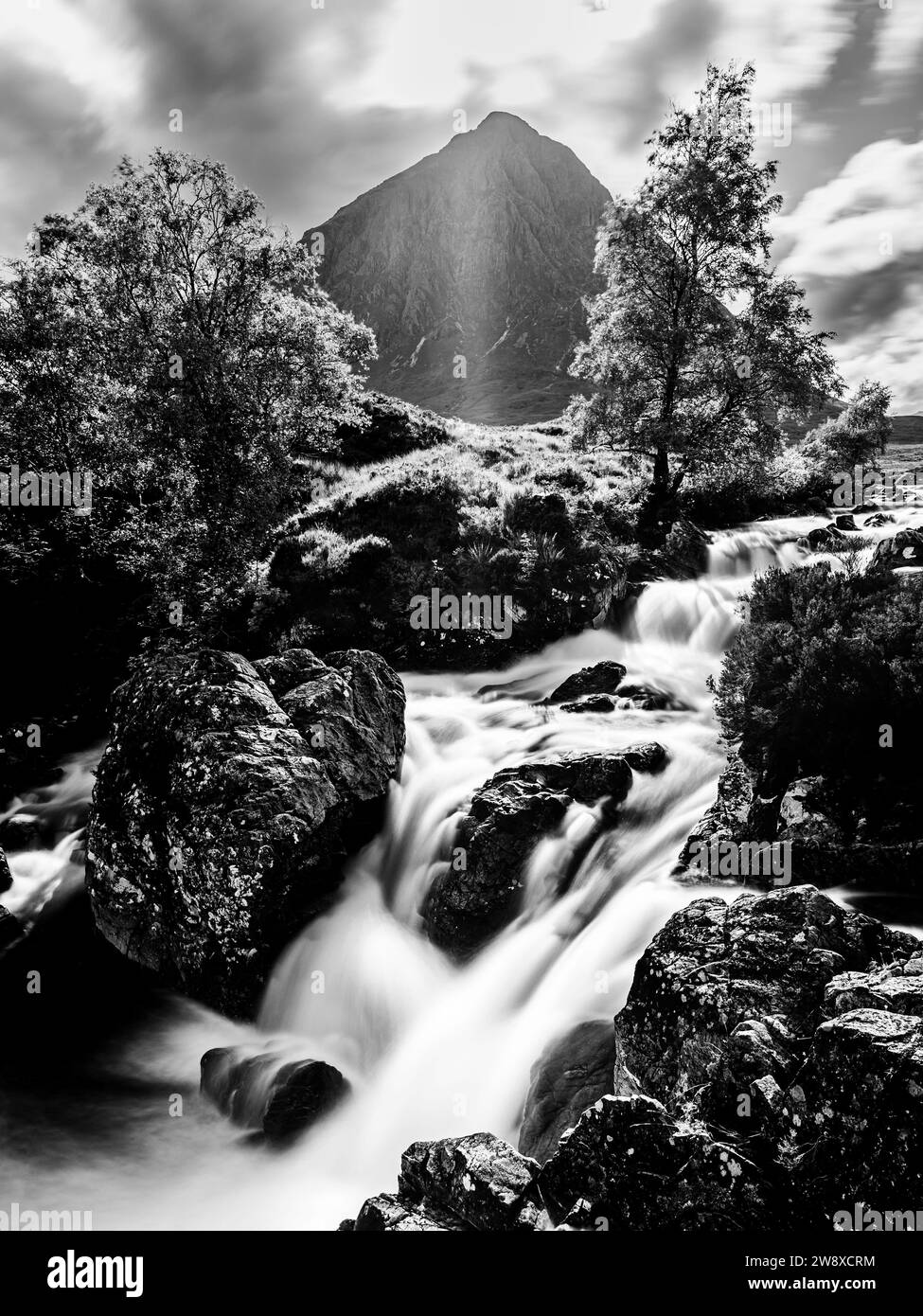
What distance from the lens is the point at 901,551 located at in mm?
16125

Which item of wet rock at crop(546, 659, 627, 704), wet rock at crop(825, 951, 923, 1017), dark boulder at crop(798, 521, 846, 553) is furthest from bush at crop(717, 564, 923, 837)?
dark boulder at crop(798, 521, 846, 553)

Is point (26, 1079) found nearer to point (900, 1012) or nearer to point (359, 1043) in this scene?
point (359, 1043)

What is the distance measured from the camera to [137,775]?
484 inches

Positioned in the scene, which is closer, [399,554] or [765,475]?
[399,554]

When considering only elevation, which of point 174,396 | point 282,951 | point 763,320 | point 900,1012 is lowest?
point 282,951

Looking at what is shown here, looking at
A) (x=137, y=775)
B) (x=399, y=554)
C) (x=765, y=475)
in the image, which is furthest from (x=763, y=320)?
(x=137, y=775)

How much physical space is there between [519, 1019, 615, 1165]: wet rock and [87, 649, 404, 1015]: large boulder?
16.5 feet

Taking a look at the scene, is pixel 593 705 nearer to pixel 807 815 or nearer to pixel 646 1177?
pixel 807 815

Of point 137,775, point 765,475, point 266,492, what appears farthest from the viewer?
point 765,475

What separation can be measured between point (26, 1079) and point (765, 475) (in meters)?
29.6

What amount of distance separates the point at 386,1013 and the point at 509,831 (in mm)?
3435

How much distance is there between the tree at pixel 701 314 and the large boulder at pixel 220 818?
1940 cm

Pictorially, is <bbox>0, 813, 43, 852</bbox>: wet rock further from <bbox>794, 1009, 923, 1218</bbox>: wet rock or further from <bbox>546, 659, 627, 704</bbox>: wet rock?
<bbox>794, 1009, 923, 1218</bbox>: wet rock

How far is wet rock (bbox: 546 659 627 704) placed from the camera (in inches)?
698
